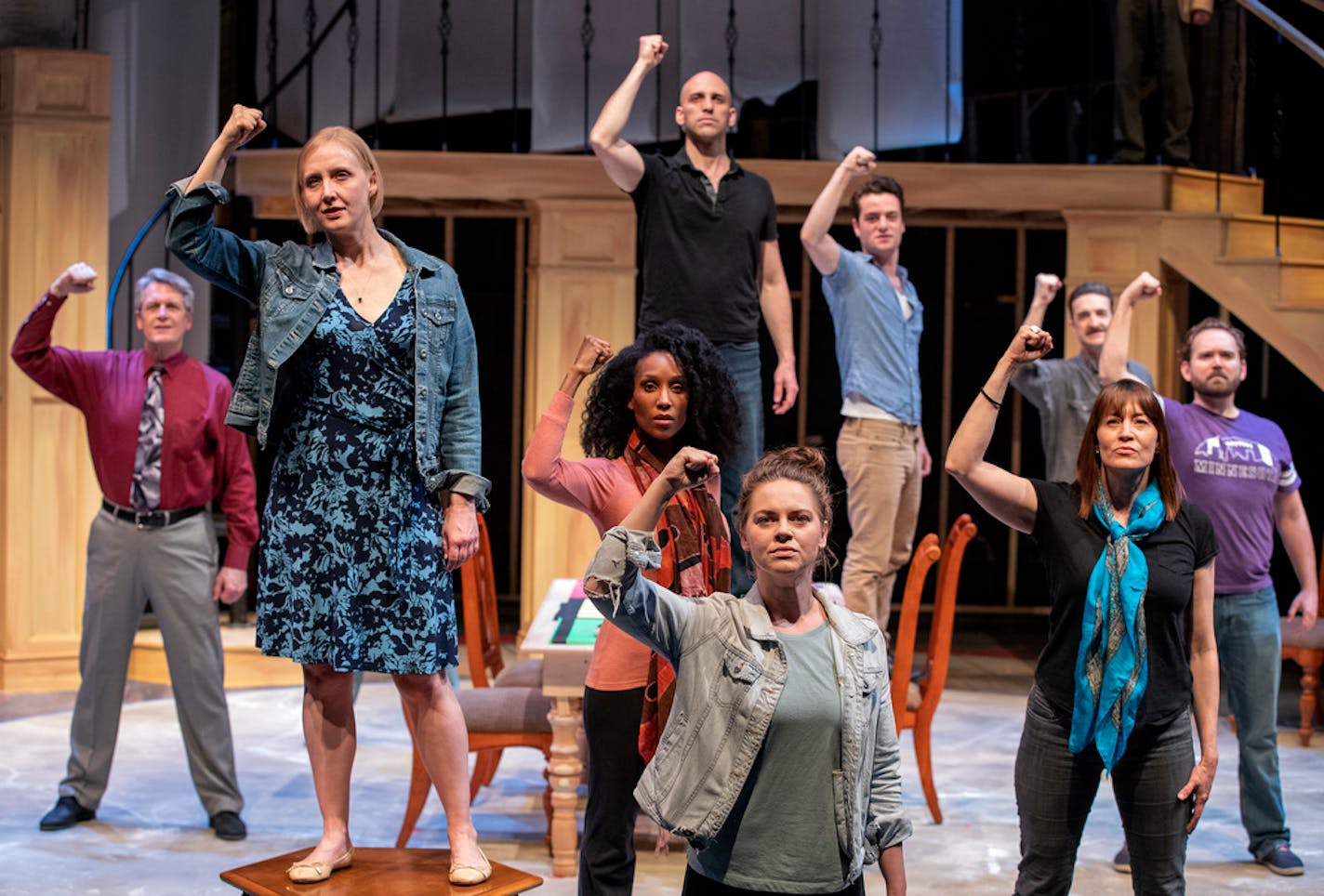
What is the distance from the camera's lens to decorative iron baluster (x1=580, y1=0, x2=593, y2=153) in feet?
24.0

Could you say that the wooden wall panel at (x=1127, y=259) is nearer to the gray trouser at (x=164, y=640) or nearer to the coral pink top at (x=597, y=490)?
the gray trouser at (x=164, y=640)

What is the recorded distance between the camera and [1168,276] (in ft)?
23.3

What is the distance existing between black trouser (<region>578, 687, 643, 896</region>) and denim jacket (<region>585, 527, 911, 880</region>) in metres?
0.49

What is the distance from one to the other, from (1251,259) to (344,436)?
188 inches

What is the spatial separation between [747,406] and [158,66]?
14.2 feet

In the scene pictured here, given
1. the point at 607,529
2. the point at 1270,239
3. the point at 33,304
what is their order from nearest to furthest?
the point at 607,529 → the point at 33,304 → the point at 1270,239

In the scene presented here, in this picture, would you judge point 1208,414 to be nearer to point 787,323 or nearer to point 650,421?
point 787,323

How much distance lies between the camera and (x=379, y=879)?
2.96 meters

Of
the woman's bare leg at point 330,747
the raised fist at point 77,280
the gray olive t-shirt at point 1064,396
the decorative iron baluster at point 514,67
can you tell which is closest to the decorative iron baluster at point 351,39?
the decorative iron baluster at point 514,67

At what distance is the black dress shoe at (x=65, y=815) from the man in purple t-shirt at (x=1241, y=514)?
3.18 meters

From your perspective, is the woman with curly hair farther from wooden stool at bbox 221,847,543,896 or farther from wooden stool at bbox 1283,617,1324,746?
wooden stool at bbox 1283,617,1324,746

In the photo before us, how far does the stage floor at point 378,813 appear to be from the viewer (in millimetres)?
4164

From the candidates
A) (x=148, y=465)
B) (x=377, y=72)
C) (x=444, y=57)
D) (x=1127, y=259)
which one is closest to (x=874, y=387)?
(x=148, y=465)

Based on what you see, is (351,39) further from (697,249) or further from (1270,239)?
(1270,239)
